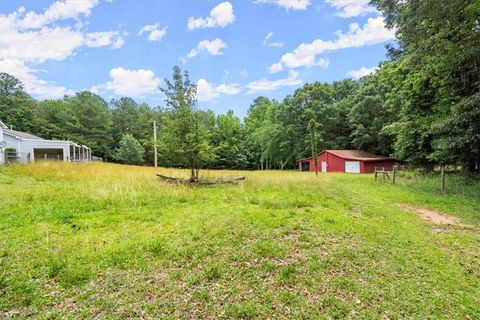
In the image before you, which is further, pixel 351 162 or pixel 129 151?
pixel 129 151

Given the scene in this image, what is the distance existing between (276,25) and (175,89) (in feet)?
34.3

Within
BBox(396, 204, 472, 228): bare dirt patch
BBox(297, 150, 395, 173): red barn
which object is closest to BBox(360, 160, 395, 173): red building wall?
BBox(297, 150, 395, 173): red barn

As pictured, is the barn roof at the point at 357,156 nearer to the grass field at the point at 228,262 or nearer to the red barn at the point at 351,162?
the red barn at the point at 351,162

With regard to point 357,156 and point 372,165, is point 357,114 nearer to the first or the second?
point 357,156

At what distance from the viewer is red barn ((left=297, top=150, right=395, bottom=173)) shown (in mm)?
30750

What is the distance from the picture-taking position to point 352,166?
3116 cm

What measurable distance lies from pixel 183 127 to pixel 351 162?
82.4ft

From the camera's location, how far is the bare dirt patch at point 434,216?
22.5ft

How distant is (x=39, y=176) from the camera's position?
12203 mm

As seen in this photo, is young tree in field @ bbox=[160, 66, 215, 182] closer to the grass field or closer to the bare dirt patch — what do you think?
the grass field

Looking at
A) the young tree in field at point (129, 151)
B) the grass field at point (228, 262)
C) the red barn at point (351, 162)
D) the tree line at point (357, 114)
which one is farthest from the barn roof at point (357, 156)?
the young tree in field at point (129, 151)

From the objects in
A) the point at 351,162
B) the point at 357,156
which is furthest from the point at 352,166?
the point at 357,156

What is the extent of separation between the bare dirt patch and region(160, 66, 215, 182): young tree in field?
304 inches

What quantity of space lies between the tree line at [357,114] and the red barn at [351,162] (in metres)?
1.94
